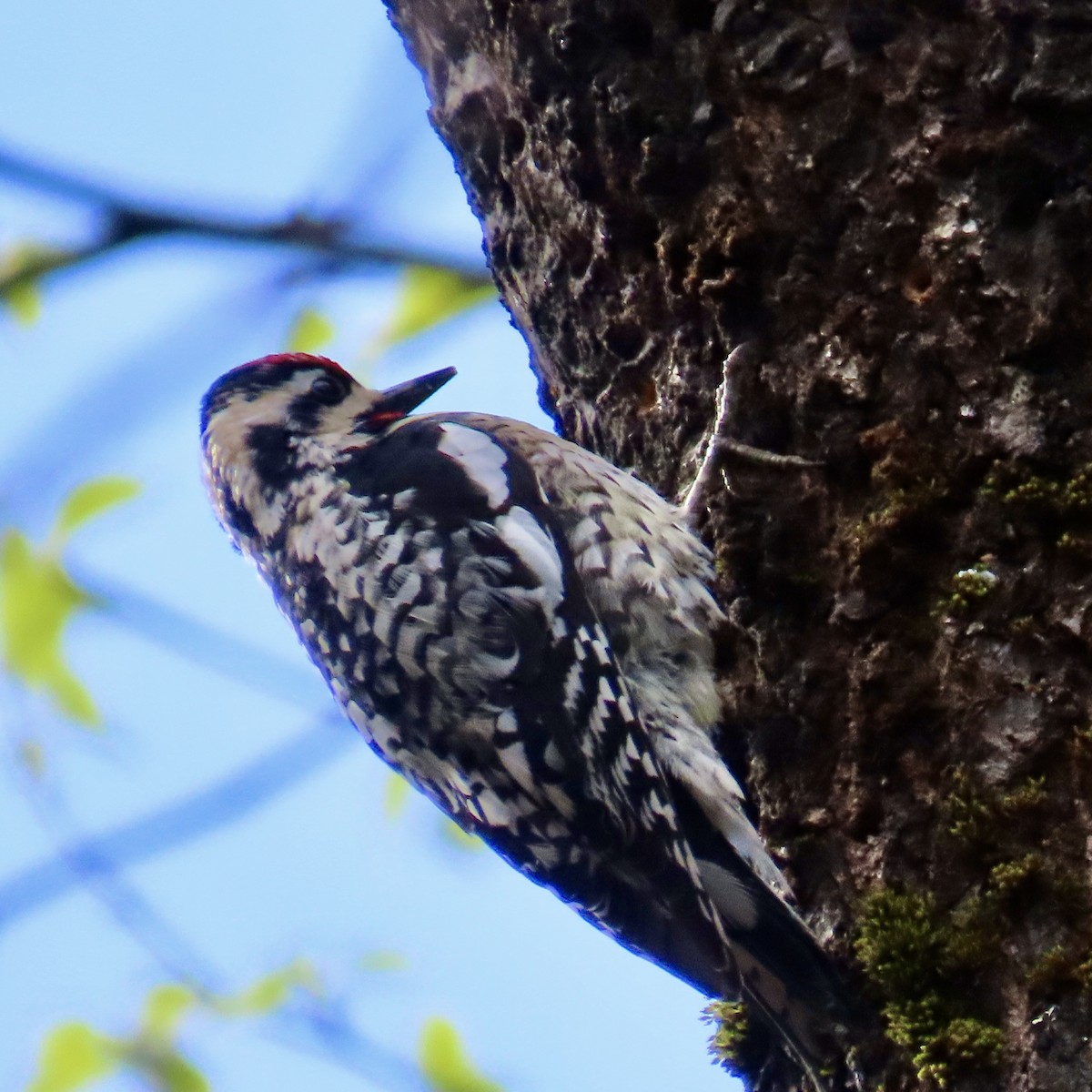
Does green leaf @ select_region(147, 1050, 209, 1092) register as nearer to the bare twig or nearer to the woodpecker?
the woodpecker

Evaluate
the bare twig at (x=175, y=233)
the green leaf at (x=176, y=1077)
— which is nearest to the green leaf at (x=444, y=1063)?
the green leaf at (x=176, y=1077)

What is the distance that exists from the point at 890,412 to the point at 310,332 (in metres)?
1.29

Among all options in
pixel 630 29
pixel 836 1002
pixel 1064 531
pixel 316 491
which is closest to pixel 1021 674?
pixel 1064 531

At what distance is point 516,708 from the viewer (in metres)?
2.62

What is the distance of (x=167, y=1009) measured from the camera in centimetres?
320

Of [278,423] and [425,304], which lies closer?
[425,304]

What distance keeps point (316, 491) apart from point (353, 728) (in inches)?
21.4

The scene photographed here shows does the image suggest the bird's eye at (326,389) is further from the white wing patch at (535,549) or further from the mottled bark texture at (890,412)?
the mottled bark texture at (890,412)

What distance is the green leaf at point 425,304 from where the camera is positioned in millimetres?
2832

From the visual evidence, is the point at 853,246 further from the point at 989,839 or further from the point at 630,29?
the point at 989,839

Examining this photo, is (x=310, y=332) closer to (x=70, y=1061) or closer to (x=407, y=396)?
(x=407, y=396)

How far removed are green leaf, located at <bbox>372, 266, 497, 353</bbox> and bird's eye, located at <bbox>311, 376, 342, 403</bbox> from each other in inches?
21.3

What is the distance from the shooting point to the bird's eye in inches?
135

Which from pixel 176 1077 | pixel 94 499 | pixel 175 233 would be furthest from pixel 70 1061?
pixel 175 233
